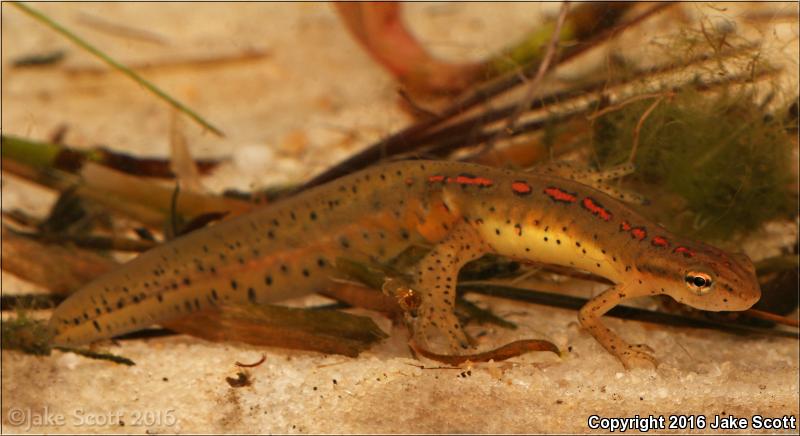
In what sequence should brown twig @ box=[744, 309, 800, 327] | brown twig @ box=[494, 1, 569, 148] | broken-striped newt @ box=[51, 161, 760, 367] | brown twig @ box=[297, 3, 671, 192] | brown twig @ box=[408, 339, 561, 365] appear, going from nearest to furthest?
1. brown twig @ box=[408, 339, 561, 365]
2. broken-striped newt @ box=[51, 161, 760, 367]
3. brown twig @ box=[744, 309, 800, 327]
4. brown twig @ box=[494, 1, 569, 148]
5. brown twig @ box=[297, 3, 671, 192]

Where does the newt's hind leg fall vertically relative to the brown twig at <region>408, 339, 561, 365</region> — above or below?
above

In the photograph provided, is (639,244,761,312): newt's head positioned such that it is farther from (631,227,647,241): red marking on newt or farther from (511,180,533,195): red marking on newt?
(511,180,533,195): red marking on newt

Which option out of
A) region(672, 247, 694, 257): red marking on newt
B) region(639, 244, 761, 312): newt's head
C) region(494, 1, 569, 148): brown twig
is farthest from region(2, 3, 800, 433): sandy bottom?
region(494, 1, 569, 148): brown twig

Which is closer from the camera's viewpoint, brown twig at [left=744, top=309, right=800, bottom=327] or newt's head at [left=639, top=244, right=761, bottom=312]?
newt's head at [left=639, top=244, right=761, bottom=312]

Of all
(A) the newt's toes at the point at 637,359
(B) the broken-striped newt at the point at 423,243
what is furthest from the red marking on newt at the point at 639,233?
(A) the newt's toes at the point at 637,359

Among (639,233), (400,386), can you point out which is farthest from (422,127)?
(400,386)

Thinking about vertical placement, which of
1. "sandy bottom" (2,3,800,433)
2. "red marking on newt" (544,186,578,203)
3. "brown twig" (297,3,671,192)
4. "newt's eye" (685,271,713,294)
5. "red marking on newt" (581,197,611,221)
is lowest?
"sandy bottom" (2,3,800,433)

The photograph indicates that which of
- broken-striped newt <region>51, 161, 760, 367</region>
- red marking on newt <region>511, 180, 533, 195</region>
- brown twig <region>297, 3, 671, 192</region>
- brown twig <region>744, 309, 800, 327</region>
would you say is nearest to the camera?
broken-striped newt <region>51, 161, 760, 367</region>
